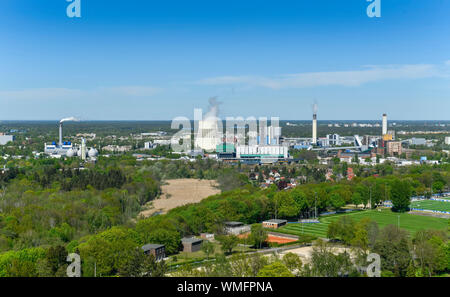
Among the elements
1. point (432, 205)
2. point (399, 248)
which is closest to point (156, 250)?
point (399, 248)

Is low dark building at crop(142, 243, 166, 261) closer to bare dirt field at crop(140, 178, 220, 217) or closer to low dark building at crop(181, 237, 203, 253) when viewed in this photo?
low dark building at crop(181, 237, 203, 253)

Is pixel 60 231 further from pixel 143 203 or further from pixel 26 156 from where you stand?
pixel 26 156

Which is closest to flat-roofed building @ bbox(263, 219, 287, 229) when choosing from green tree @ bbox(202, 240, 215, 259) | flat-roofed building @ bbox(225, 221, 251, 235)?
flat-roofed building @ bbox(225, 221, 251, 235)

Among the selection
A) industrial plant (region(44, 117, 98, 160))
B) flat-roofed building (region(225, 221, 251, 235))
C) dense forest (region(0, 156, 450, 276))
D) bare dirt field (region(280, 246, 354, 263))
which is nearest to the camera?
dense forest (region(0, 156, 450, 276))

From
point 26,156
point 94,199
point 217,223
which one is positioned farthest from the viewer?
point 26,156

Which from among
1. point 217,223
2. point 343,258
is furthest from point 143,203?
point 343,258
